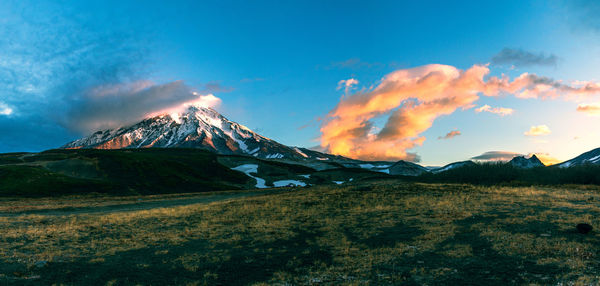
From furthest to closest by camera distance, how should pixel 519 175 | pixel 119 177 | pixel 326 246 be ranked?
pixel 119 177
pixel 519 175
pixel 326 246

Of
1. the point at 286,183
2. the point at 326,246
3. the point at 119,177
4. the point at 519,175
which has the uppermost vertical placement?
the point at 119,177

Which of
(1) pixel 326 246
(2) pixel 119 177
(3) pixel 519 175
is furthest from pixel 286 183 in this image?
(1) pixel 326 246

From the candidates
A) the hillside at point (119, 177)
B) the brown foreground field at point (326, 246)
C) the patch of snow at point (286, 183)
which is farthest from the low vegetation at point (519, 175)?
the hillside at point (119, 177)

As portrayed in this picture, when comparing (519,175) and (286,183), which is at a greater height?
(519,175)

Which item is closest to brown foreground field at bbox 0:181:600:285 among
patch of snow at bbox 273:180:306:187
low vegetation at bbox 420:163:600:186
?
low vegetation at bbox 420:163:600:186

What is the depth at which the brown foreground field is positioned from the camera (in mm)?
17391

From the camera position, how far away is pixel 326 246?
23.9 m

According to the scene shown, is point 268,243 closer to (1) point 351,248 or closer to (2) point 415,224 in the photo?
(1) point 351,248

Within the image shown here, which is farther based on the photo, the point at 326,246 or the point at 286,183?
the point at 286,183

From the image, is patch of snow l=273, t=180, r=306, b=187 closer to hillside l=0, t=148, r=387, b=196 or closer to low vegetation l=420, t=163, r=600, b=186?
hillside l=0, t=148, r=387, b=196

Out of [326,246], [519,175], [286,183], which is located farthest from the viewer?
[286,183]

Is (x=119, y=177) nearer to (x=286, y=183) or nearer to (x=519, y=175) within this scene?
(x=286, y=183)

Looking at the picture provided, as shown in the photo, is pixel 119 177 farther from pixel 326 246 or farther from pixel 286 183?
pixel 326 246

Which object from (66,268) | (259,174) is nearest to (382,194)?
(66,268)
